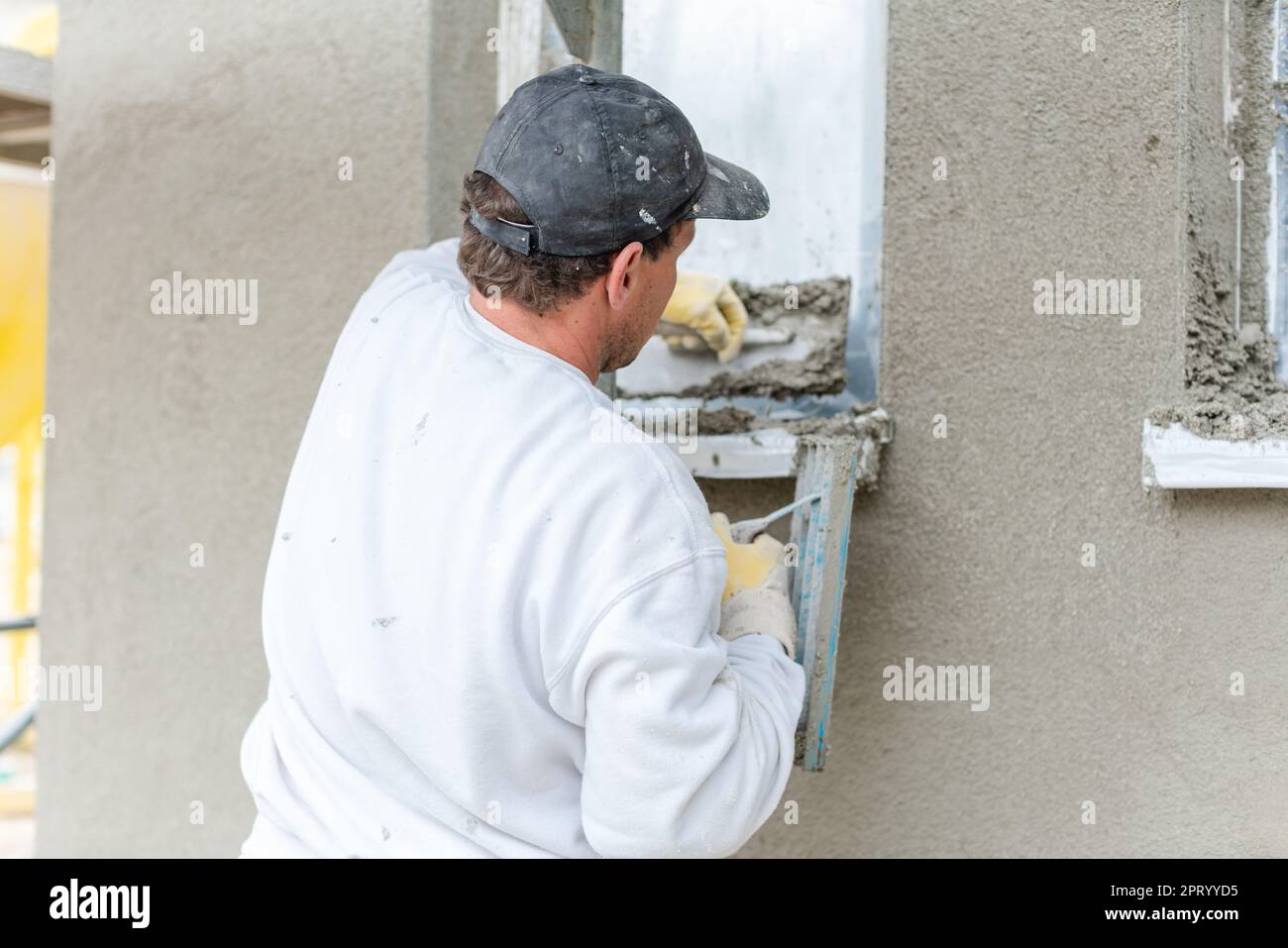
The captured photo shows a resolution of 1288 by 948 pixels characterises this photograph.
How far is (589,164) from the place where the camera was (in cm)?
148

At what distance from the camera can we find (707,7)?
2.35 metres

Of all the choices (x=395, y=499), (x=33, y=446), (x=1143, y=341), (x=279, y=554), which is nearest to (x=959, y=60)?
(x=1143, y=341)

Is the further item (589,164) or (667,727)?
(589,164)

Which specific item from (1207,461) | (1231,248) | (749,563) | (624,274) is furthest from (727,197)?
(1231,248)

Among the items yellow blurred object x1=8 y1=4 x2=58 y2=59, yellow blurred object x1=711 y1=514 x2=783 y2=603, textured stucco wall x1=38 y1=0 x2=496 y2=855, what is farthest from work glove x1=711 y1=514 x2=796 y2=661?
yellow blurred object x1=8 y1=4 x2=58 y2=59

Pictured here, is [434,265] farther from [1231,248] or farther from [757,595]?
[1231,248]

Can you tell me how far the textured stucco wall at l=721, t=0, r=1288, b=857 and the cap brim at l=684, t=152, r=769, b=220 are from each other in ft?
1.59

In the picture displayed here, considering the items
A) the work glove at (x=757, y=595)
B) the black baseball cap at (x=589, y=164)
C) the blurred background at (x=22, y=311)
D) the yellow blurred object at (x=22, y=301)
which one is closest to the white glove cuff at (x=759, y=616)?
the work glove at (x=757, y=595)

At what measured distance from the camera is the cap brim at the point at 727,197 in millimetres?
1606

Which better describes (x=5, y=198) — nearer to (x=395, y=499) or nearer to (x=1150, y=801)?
(x=395, y=499)

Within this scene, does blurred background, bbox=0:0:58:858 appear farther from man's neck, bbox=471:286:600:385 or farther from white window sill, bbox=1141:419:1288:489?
white window sill, bbox=1141:419:1288:489

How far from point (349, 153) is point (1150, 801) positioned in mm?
2111

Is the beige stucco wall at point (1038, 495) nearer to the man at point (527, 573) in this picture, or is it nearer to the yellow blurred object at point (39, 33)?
the man at point (527, 573)

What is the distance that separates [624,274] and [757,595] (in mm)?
489
